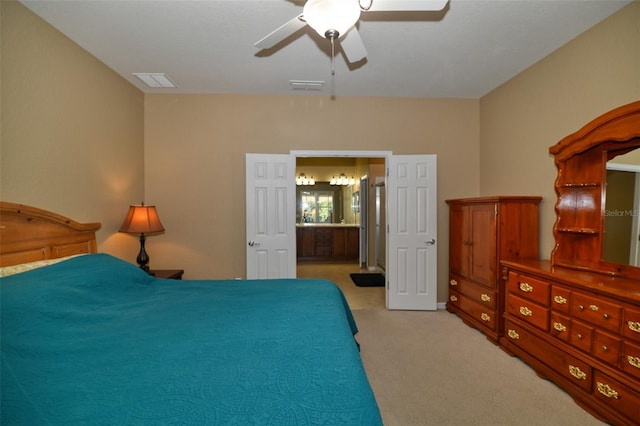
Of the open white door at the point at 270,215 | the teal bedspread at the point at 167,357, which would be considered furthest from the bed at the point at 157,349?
the open white door at the point at 270,215

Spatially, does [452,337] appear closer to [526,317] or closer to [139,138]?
[526,317]

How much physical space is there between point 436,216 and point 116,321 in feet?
11.7

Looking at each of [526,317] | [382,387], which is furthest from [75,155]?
[526,317]

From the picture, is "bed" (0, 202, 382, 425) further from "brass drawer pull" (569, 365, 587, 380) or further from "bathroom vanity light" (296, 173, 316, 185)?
"bathroom vanity light" (296, 173, 316, 185)

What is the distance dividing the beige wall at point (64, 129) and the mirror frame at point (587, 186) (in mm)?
4392

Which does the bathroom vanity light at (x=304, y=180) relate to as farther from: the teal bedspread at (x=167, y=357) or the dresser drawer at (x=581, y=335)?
the dresser drawer at (x=581, y=335)

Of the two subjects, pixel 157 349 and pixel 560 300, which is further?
pixel 560 300

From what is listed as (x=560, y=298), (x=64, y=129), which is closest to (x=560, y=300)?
(x=560, y=298)

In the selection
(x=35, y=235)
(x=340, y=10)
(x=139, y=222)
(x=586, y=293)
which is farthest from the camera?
(x=139, y=222)

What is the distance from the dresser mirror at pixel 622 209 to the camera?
2.11 meters

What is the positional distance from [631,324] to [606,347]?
0.24 metres

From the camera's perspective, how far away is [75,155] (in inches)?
101

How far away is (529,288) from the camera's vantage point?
2482mm

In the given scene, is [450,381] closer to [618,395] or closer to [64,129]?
[618,395]
